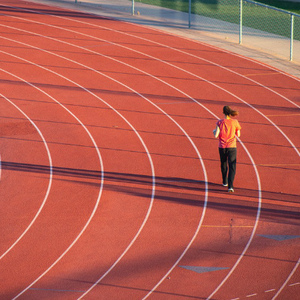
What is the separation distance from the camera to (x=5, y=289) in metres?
9.12

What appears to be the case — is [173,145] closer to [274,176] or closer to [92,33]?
[274,176]

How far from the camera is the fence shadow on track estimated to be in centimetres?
1120

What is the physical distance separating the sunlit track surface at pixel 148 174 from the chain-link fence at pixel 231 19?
189cm

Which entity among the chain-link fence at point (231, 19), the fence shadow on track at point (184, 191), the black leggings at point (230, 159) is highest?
the chain-link fence at point (231, 19)

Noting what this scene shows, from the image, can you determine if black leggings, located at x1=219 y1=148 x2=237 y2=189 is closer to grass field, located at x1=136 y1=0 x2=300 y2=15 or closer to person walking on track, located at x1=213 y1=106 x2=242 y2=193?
person walking on track, located at x1=213 y1=106 x2=242 y2=193

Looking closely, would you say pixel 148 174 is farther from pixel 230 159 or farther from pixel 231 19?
pixel 231 19

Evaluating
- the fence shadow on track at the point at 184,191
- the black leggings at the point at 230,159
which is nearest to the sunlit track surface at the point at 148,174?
the fence shadow on track at the point at 184,191

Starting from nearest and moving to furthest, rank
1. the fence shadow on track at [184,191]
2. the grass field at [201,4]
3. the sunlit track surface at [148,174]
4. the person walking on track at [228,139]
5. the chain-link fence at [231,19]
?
the sunlit track surface at [148,174] → the fence shadow on track at [184,191] → the person walking on track at [228,139] → the chain-link fence at [231,19] → the grass field at [201,4]

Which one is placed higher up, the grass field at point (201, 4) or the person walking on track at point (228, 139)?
the grass field at point (201, 4)

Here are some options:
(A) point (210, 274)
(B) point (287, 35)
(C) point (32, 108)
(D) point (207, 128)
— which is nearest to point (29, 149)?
(C) point (32, 108)

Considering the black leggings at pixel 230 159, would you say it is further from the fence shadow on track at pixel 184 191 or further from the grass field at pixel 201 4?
the grass field at pixel 201 4

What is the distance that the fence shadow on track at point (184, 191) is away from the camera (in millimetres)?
11195

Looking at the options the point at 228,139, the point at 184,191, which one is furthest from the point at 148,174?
the point at 228,139

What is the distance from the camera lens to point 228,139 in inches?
460
